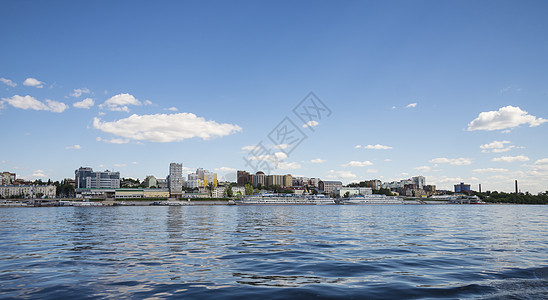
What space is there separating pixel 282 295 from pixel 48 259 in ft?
47.7

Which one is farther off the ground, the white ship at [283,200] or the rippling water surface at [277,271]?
the rippling water surface at [277,271]

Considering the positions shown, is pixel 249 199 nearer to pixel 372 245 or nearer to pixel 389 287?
pixel 372 245

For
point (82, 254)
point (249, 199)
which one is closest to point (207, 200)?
point (249, 199)

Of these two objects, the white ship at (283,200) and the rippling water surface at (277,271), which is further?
Result: the white ship at (283,200)

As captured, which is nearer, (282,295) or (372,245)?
(282,295)

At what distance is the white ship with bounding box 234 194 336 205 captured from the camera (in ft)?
595

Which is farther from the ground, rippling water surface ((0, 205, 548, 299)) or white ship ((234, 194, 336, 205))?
rippling water surface ((0, 205, 548, 299))

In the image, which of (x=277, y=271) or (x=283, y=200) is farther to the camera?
(x=283, y=200)

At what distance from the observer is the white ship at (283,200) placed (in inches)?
7141

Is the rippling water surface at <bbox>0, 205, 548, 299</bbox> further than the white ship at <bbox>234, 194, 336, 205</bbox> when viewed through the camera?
No

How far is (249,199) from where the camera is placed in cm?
18138

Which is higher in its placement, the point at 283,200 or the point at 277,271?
the point at 277,271

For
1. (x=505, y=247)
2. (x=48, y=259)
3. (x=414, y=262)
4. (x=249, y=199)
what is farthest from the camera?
(x=249, y=199)

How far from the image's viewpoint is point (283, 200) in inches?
7313
